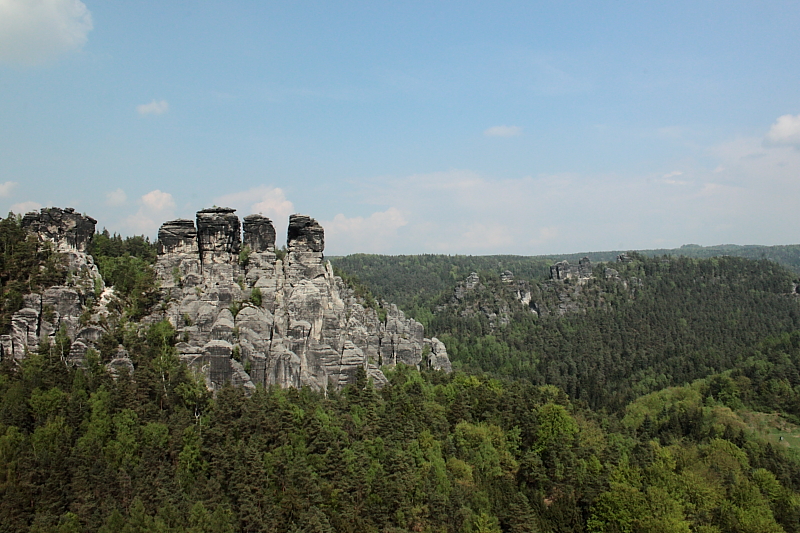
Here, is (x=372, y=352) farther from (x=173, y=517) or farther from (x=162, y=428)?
(x=173, y=517)

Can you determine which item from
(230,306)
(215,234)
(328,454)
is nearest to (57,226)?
(215,234)

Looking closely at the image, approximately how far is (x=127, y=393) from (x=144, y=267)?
61.6 feet

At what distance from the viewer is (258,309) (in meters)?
55.2

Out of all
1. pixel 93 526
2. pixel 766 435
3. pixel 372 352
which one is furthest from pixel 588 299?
pixel 93 526

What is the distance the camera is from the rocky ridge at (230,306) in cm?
4972

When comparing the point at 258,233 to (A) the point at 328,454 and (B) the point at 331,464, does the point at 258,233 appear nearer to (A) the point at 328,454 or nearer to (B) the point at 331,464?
(A) the point at 328,454

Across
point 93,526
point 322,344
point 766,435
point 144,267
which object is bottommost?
point 766,435

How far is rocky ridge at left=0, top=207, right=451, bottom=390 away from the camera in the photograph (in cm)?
4972

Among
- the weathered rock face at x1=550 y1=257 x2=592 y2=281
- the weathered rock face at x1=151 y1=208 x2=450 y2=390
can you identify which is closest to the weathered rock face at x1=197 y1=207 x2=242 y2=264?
the weathered rock face at x1=151 y1=208 x2=450 y2=390

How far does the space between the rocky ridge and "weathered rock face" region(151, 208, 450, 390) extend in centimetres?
10

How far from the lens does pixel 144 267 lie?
59594mm

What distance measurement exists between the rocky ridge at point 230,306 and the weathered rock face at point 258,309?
0.10 m

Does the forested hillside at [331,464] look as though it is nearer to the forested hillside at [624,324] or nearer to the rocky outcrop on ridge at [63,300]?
the rocky outcrop on ridge at [63,300]

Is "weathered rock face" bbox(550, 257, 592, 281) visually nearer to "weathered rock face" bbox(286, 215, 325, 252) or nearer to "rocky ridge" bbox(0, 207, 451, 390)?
"rocky ridge" bbox(0, 207, 451, 390)
